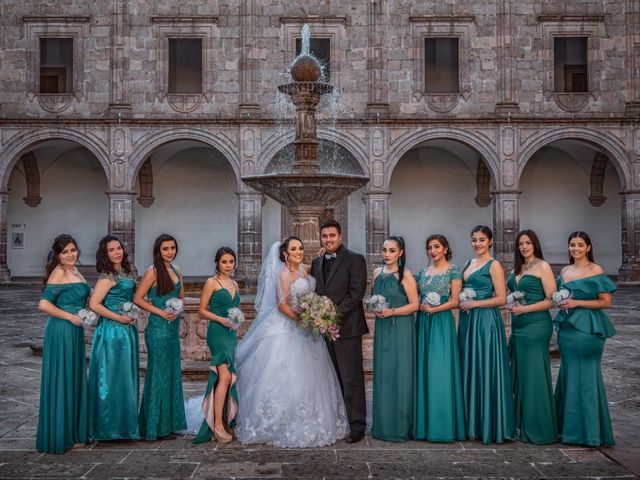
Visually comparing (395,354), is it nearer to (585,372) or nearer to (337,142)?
(585,372)

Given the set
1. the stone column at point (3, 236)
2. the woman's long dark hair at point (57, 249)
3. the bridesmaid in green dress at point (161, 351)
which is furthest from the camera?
the stone column at point (3, 236)

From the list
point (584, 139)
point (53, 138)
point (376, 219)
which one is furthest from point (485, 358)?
point (53, 138)

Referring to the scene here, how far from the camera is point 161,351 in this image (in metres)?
5.38

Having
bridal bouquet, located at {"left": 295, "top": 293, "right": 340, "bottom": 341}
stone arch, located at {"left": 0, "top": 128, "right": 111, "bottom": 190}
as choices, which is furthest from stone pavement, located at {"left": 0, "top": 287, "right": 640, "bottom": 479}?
stone arch, located at {"left": 0, "top": 128, "right": 111, "bottom": 190}

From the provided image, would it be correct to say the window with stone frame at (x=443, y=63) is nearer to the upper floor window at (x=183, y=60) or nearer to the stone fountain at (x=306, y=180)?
the upper floor window at (x=183, y=60)

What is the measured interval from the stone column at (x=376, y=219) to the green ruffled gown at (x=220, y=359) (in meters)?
15.3

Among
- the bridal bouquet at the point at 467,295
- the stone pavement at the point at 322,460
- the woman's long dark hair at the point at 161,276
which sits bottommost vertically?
the stone pavement at the point at 322,460

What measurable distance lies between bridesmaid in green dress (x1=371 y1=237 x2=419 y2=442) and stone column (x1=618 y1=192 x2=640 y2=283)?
17508 millimetres

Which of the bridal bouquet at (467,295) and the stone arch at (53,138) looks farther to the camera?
the stone arch at (53,138)

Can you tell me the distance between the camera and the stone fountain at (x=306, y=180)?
363 inches

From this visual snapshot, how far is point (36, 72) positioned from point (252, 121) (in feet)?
21.5

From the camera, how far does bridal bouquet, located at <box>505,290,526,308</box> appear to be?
525 centimetres

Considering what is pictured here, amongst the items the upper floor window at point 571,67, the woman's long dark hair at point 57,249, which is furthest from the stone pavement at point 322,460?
the upper floor window at point 571,67

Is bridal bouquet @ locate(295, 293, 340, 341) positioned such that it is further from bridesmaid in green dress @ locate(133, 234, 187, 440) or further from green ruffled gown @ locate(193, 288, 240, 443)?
bridesmaid in green dress @ locate(133, 234, 187, 440)
